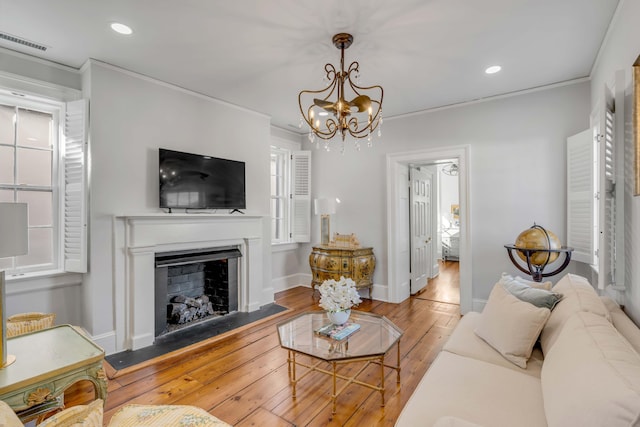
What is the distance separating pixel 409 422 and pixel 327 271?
132 inches

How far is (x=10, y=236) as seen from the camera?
162 cm

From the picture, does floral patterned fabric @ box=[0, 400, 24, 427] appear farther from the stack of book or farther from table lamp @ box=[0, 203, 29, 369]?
the stack of book

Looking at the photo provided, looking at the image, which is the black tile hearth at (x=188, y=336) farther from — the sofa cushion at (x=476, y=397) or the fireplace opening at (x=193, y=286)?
the sofa cushion at (x=476, y=397)

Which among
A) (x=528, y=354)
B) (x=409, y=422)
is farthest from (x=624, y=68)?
(x=409, y=422)

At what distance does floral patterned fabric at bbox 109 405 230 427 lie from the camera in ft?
4.36

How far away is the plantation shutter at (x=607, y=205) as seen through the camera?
6.26ft

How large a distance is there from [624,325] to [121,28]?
3.81 meters

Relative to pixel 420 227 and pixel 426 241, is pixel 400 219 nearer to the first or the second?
pixel 420 227

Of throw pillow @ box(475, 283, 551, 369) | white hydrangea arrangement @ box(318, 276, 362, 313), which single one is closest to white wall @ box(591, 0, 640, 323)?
throw pillow @ box(475, 283, 551, 369)

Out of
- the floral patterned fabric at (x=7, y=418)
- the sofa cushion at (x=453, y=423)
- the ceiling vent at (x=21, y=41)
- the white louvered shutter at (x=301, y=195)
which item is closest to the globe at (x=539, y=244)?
the sofa cushion at (x=453, y=423)

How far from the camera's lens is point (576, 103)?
343 centimetres

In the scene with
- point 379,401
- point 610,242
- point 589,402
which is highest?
point 610,242

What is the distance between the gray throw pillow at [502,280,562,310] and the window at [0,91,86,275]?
11.9ft

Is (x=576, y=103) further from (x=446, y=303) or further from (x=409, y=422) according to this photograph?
(x=409, y=422)
